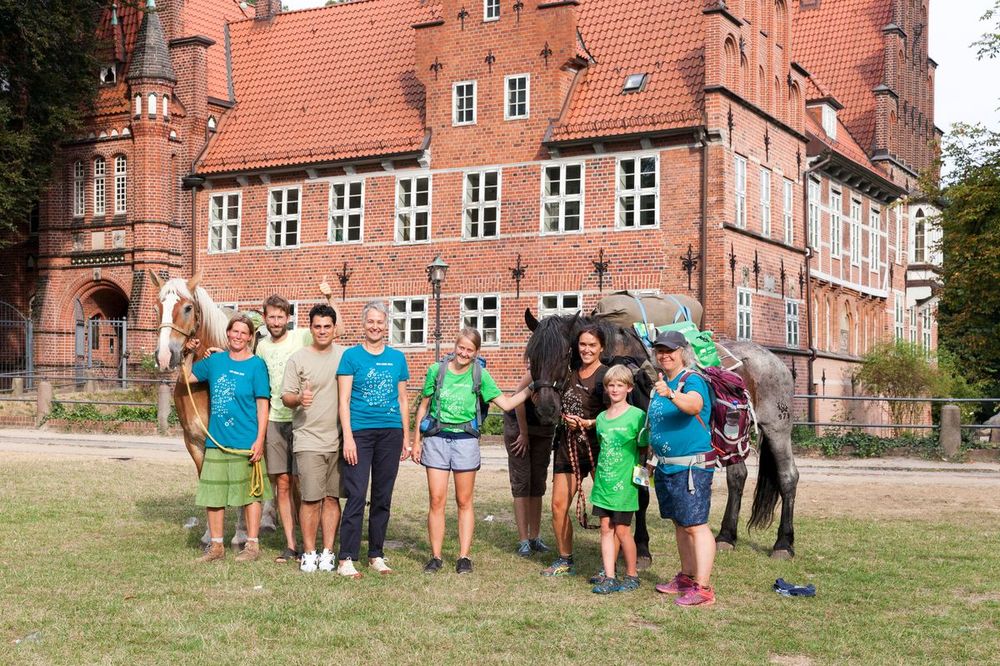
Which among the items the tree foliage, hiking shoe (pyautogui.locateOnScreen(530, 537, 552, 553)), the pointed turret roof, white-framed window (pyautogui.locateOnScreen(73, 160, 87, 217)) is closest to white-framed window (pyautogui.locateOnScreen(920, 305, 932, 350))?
the pointed turret roof

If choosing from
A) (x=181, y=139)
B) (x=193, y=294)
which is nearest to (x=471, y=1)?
(x=181, y=139)

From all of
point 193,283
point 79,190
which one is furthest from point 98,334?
point 193,283

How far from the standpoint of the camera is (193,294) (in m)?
9.62

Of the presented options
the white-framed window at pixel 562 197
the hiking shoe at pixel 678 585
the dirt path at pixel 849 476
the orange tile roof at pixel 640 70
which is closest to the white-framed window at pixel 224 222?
the dirt path at pixel 849 476

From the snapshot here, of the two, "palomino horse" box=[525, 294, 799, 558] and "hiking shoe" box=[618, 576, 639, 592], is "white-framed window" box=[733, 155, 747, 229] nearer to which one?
"palomino horse" box=[525, 294, 799, 558]

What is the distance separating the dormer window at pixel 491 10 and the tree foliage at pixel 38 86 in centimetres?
1125

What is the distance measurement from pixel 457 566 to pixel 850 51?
1428 inches

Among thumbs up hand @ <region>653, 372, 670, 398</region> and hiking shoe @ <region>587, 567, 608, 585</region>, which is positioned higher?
thumbs up hand @ <region>653, 372, 670, 398</region>

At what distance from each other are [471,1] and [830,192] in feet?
37.8

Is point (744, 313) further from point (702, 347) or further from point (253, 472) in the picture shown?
point (253, 472)

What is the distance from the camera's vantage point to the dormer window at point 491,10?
29.5 meters

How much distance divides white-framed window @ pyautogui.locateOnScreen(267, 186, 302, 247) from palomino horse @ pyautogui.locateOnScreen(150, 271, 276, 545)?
22562mm

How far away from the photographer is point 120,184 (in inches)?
1329

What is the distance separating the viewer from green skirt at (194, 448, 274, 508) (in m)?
9.22
